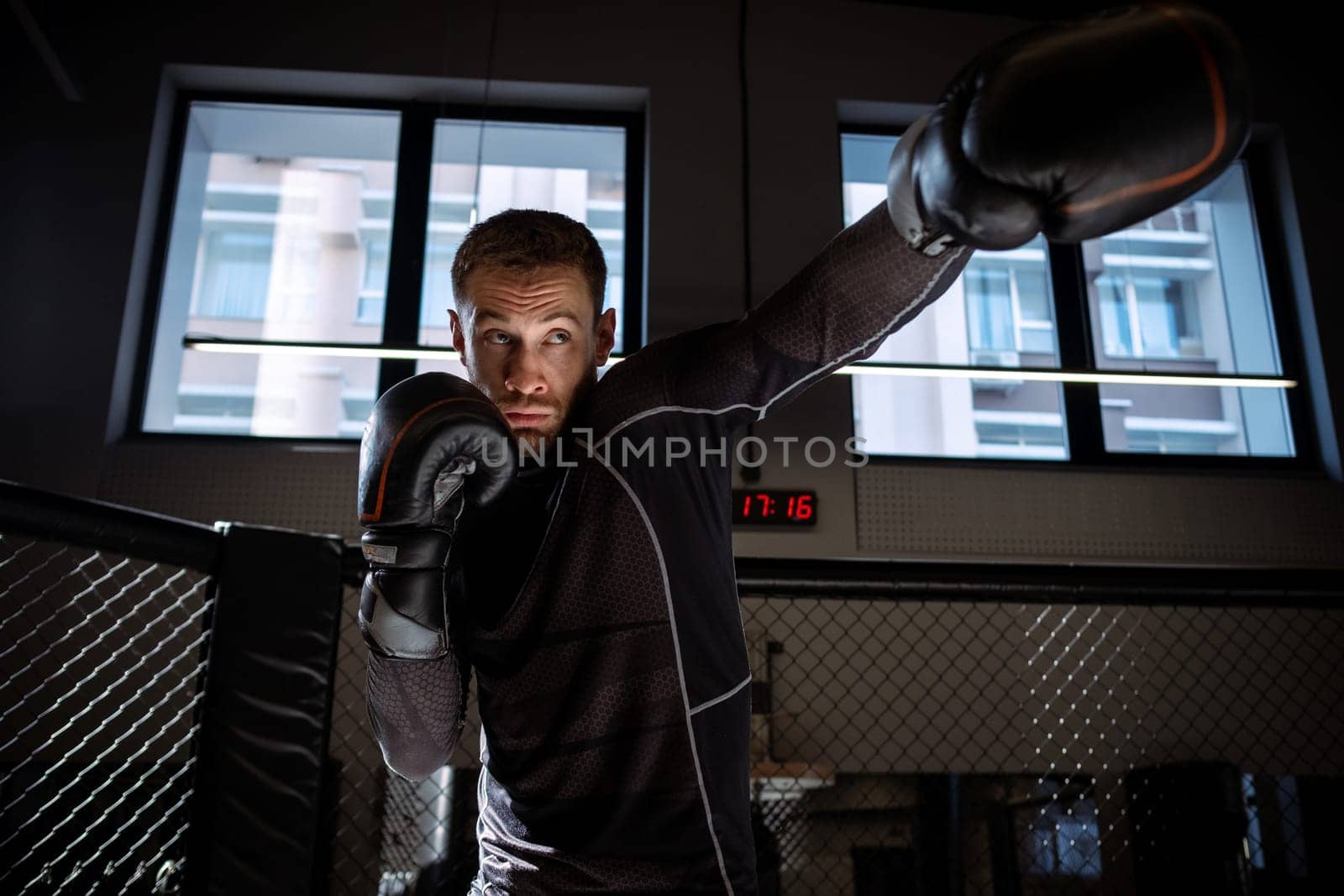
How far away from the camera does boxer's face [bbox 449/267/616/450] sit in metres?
1.22

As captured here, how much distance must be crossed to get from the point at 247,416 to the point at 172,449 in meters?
0.34

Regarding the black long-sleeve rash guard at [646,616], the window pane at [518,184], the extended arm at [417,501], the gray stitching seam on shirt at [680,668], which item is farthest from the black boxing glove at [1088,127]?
the window pane at [518,184]

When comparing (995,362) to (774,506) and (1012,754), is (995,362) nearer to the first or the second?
(774,506)

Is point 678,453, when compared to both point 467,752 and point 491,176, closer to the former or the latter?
point 467,752

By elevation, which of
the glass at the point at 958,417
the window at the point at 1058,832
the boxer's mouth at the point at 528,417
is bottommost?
the window at the point at 1058,832

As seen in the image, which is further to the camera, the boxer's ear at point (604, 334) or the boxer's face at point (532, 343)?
→ the boxer's ear at point (604, 334)

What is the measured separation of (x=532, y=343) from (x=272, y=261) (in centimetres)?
351

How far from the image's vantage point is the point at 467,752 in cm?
348

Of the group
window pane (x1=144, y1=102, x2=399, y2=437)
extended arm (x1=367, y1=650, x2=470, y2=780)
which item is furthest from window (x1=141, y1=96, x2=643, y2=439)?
extended arm (x1=367, y1=650, x2=470, y2=780)

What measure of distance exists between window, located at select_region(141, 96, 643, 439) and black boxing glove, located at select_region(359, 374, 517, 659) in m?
2.83

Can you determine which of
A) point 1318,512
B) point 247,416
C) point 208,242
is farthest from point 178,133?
point 1318,512

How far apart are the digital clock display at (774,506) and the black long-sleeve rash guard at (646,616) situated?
266cm

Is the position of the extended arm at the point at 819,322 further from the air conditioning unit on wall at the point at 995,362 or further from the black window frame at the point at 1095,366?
the air conditioning unit on wall at the point at 995,362

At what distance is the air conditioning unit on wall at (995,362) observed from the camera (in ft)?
14.2
